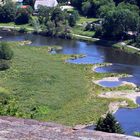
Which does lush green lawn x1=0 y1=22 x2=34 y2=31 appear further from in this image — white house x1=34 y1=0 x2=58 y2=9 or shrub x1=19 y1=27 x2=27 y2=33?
white house x1=34 y1=0 x2=58 y2=9

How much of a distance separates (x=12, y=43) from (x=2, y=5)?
16571mm

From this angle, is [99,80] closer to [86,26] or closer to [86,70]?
[86,70]

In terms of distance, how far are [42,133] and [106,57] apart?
40.0m

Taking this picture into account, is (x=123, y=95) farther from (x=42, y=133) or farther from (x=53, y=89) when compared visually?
(x=42, y=133)

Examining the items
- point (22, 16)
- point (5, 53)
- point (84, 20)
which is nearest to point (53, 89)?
point (5, 53)

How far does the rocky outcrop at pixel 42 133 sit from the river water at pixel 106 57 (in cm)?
1943

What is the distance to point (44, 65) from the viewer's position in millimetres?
39406

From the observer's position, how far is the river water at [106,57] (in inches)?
1074

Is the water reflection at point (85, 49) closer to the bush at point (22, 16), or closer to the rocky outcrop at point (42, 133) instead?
the bush at point (22, 16)

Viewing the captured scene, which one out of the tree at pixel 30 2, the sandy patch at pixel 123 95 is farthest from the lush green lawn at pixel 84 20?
the sandy patch at pixel 123 95

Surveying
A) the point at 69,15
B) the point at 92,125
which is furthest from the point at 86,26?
the point at 92,125

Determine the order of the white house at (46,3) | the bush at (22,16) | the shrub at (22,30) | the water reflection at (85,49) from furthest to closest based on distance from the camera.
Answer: the white house at (46,3) < the bush at (22,16) < the shrub at (22,30) < the water reflection at (85,49)

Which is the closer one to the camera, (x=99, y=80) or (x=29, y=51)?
(x=99, y=80)

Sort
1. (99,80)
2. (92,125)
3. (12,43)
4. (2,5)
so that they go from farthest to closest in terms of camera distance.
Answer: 1. (2,5)
2. (12,43)
3. (99,80)
4. (92,125)
